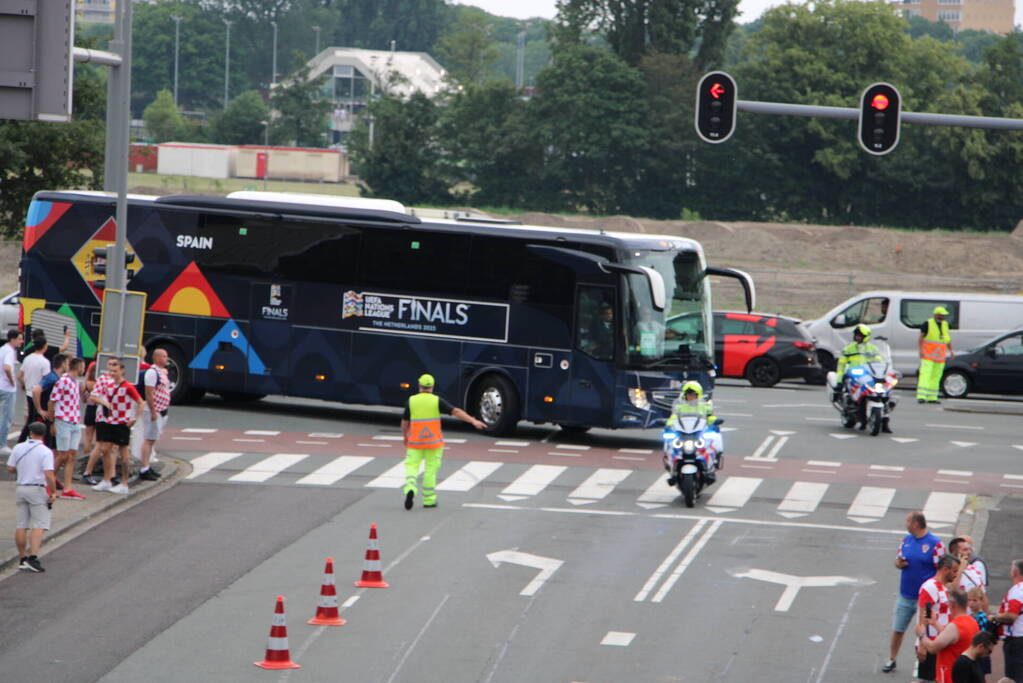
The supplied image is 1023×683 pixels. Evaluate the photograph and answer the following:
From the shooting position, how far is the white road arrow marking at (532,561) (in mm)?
17125

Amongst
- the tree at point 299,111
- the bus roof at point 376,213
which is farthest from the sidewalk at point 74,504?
the tree at point 299,111

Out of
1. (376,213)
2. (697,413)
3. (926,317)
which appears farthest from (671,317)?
(926,317)

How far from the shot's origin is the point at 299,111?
129 meters

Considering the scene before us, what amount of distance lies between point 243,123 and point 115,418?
357 feet

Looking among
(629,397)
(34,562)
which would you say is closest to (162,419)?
(34,562)

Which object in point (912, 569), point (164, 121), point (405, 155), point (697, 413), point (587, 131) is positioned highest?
Result: point (164, 121)

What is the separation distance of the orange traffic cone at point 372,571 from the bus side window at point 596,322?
10.1 metres

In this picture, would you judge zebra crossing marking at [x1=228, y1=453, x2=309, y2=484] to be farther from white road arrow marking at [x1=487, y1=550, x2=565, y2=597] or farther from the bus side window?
white road arrow marking at [x1=487, y1=550, x2=565, y2=597]

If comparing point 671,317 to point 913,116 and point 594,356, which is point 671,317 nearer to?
point 594,356

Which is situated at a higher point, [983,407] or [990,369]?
[990,369]

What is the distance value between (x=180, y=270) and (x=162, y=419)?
24.5ft

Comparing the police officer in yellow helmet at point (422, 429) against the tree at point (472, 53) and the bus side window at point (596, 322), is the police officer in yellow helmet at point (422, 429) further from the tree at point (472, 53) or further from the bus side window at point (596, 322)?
the tree at point (472, 53)

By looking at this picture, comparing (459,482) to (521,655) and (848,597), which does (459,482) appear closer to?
(848,597)

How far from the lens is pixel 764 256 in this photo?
76.9 m
